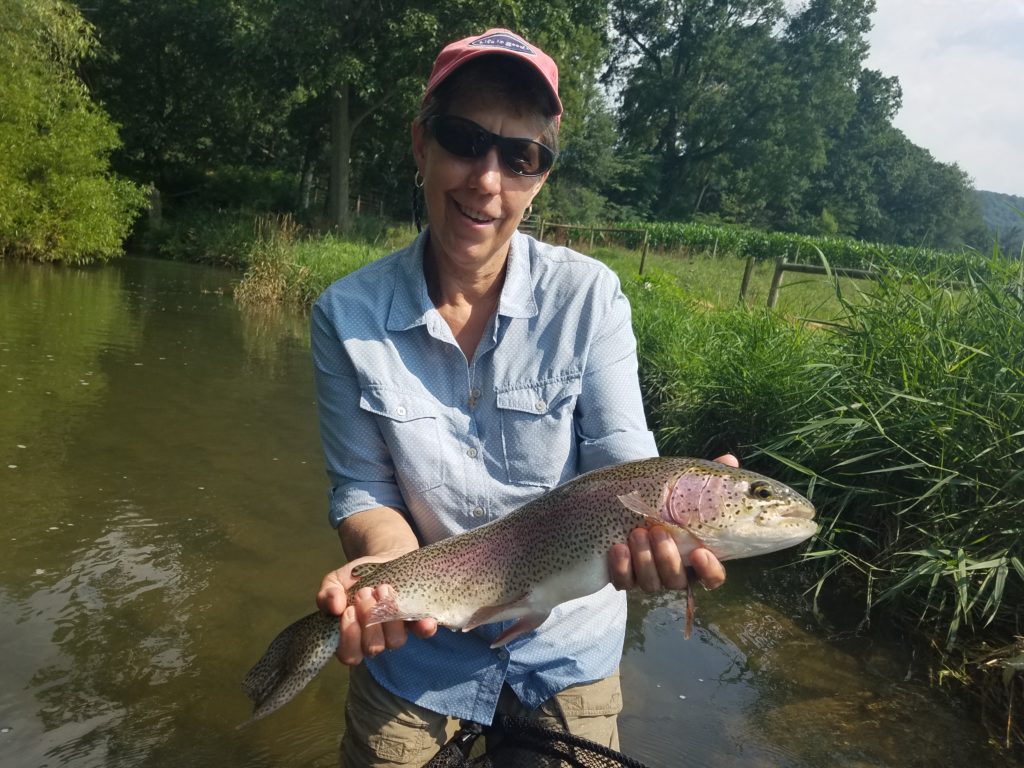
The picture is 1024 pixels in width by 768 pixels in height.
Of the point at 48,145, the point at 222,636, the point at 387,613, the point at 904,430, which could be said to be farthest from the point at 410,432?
the point at 48,145

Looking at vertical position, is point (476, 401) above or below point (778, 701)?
above

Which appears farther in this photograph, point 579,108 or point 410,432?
point 579,108

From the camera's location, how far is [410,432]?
226 centimetres

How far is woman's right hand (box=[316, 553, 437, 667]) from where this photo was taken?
2039 millimetres

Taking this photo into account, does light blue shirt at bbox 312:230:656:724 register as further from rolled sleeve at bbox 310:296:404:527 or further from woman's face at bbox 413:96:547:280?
woman's face at bbox 413:96:547:280

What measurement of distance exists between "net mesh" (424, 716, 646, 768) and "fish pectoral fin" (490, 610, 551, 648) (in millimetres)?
243

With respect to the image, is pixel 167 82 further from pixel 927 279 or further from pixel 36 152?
pixel 927 279

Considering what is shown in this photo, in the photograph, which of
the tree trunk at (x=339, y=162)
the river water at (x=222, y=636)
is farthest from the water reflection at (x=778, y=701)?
the tree trunk at (x=339, y=162)

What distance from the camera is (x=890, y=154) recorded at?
8394 centimetres

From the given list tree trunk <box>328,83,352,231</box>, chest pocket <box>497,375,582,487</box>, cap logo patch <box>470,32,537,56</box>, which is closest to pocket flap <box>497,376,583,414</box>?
chest pocket <box>497,375,582,487</box>

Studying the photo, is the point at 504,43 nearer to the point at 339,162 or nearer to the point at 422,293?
the point at 422,293

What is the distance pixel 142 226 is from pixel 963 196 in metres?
87.0

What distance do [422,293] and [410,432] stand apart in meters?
0.43

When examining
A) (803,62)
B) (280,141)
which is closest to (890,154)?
(803,62)
